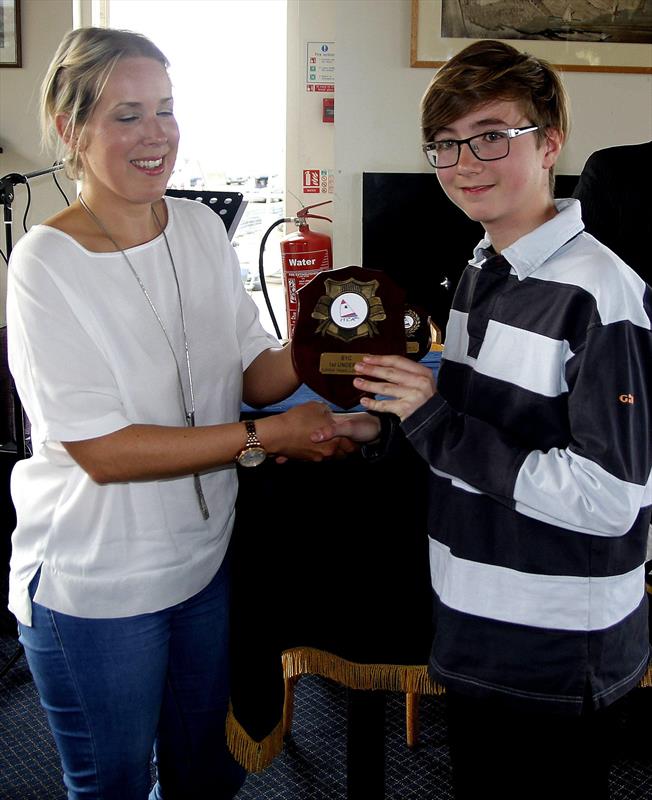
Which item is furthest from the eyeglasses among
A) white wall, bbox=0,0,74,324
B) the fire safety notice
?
the fire safety notice

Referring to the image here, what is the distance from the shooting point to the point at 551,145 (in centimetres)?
107

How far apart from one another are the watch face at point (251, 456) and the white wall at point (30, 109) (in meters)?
3.36

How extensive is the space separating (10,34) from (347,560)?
12.0ft

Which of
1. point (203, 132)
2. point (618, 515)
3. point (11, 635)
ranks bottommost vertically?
point (11, 635)

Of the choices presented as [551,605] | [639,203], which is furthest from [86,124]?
[639,203]

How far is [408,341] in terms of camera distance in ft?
4.35

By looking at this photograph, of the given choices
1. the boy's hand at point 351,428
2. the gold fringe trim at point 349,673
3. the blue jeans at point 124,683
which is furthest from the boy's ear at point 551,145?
the gold fringe trim at point 349,673

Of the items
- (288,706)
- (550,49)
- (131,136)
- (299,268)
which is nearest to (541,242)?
(131,136)

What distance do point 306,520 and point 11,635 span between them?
155 centimetres

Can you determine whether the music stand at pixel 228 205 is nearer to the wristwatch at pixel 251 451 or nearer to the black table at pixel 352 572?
the black table at pixel 352 572

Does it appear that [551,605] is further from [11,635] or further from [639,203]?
[11,635]

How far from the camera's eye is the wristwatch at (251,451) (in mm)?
1156

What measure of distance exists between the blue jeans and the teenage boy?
0.38m

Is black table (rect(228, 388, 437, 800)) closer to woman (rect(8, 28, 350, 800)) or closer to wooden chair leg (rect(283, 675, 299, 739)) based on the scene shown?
woman (rect(8, 28, 350, 800))
